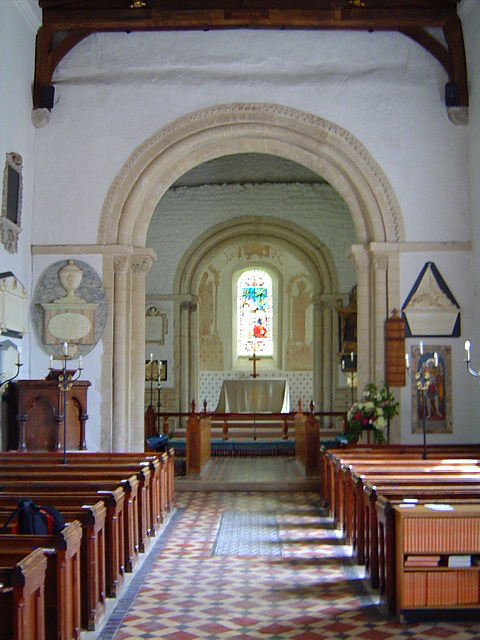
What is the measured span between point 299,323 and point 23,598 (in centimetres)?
1944

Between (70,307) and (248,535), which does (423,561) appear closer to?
(248,535)

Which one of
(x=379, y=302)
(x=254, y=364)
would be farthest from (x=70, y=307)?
(x=254, y=364)

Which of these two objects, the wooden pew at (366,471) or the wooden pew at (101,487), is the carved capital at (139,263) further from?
the wooden pew at (101,487)

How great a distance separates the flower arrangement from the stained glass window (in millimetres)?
11252

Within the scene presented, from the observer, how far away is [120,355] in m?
13.0

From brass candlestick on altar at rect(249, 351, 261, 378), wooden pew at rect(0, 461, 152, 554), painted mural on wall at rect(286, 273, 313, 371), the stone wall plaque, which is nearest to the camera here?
wooden pew at rect(0, 461, 152, 554)

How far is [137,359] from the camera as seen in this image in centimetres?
1338

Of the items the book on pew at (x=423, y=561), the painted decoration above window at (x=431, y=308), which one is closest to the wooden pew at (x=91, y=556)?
the book on pew at (x=423, y=561)

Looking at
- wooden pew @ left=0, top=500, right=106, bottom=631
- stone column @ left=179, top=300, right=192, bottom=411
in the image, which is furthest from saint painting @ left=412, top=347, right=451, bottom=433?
wooden pew @ left=0, top=500, right=106, bottom=631

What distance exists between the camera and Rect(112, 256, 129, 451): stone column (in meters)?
12.9

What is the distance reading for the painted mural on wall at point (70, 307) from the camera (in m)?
12.9

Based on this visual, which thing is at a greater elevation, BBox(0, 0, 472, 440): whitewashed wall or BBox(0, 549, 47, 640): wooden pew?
BBox(0, 0, 472, 440): whitewashed wall

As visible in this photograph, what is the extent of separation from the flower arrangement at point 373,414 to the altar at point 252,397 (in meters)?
8.35

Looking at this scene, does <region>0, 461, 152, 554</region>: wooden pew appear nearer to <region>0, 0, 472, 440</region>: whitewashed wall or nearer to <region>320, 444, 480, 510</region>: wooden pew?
<region>320, 444, 480, 510</region>: wooden pew
